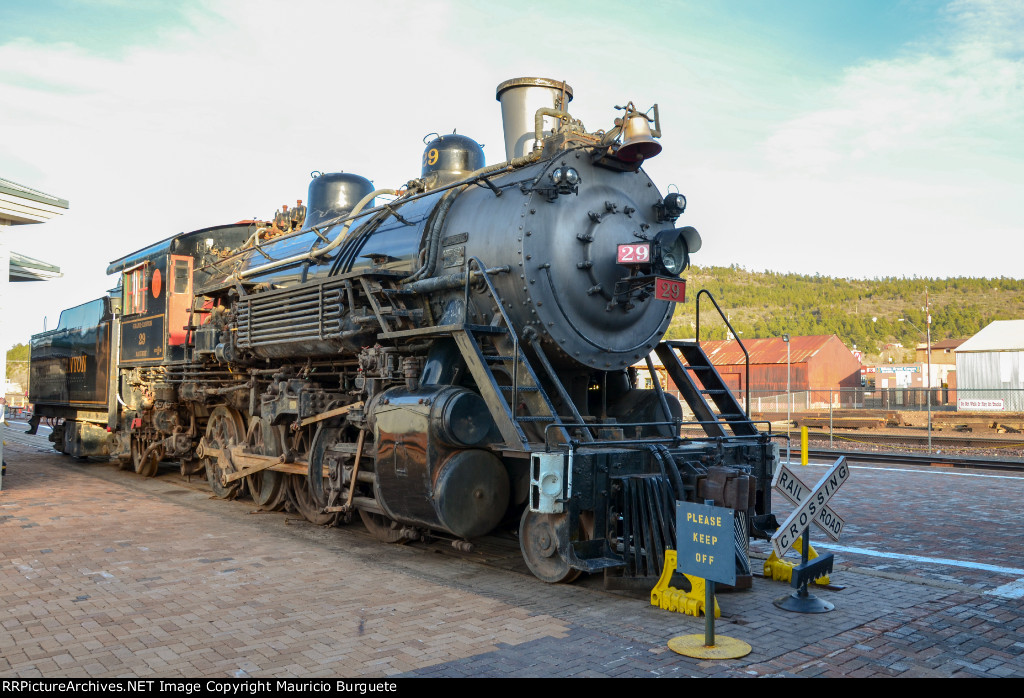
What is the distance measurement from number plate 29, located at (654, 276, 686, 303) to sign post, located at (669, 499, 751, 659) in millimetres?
2307

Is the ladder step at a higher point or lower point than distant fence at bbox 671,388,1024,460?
higher

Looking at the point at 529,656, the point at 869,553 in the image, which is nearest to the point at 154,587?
the point at 529,656

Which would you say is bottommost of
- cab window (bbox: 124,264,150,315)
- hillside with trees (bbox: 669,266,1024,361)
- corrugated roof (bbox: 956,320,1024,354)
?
cab window (bbox: 124,264,150,315)

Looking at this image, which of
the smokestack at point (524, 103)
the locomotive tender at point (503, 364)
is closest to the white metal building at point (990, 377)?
the locomotive tender at point (503, 364)

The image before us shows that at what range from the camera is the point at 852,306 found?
9694cm

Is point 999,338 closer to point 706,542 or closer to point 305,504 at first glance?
point 305,504

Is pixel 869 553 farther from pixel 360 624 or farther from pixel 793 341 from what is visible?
pixel 793 341

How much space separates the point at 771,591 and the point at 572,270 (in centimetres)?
299

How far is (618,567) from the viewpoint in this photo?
18.9 ft

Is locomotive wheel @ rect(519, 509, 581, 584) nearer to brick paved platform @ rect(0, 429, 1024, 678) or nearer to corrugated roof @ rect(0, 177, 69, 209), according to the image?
brick paved platform @ rect(0, 429, 1024, 678)

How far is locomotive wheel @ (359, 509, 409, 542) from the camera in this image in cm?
728

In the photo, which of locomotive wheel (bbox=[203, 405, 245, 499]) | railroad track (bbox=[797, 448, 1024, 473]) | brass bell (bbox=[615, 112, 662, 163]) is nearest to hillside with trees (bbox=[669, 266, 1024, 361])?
railroad track (bbox=[797, 448, 1024, 473])

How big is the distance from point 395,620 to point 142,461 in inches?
384

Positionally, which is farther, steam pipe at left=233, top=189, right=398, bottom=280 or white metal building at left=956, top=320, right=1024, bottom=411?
white metal building at left=956, top=320, right=1024, bottom=411
